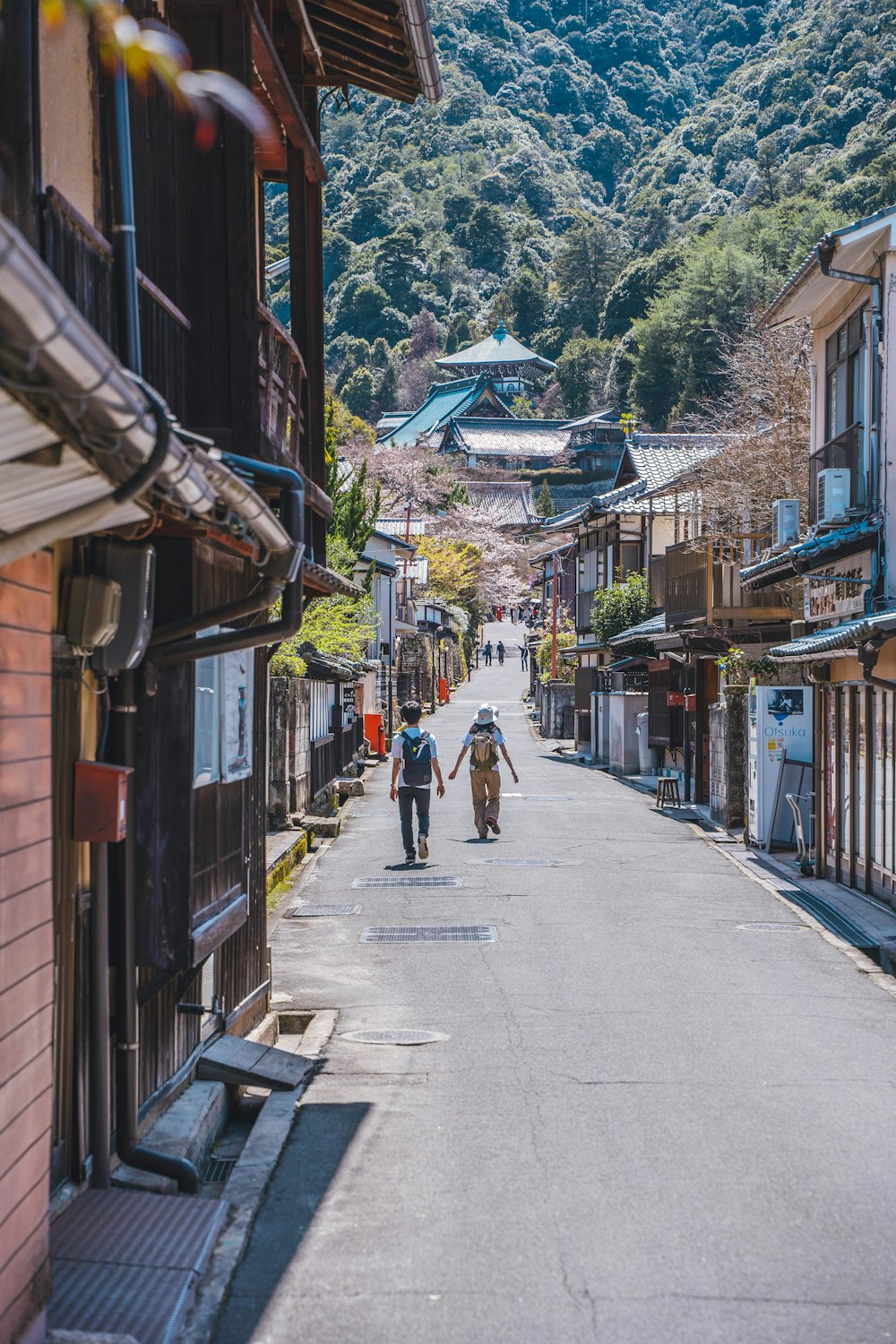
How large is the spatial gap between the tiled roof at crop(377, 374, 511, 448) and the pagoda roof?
17.1 feet

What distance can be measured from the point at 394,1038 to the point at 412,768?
7687mm

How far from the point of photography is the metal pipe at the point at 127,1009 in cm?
618

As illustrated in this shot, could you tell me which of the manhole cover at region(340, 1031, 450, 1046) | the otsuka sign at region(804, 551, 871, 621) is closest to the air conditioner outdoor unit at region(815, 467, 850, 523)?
the otsuka sign at region(804, 551, 871, 621)

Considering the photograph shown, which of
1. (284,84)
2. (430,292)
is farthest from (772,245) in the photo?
(284,84)

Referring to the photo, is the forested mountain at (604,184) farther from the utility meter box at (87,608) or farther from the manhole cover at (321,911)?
the utility meter box at (87,608)

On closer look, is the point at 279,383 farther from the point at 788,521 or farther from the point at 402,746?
the point at 788,521

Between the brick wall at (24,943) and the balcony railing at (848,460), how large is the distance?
41.1ft

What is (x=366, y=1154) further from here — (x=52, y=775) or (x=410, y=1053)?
(x=52, y=775)

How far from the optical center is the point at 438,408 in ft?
361

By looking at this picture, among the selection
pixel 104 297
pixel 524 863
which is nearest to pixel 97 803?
pixel 104 297

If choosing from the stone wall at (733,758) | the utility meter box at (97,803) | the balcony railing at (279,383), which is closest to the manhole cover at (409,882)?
the balcony railing at (279,383)

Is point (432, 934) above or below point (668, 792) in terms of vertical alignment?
below

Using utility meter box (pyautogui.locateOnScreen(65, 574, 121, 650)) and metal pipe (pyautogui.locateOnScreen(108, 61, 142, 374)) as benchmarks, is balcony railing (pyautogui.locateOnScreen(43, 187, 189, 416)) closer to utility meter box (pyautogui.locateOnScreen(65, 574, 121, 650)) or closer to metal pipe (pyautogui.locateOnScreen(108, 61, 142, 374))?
metal pipe (pyautogui.locateOnScreen(108, 61, 142, 374))

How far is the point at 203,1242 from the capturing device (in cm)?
552
